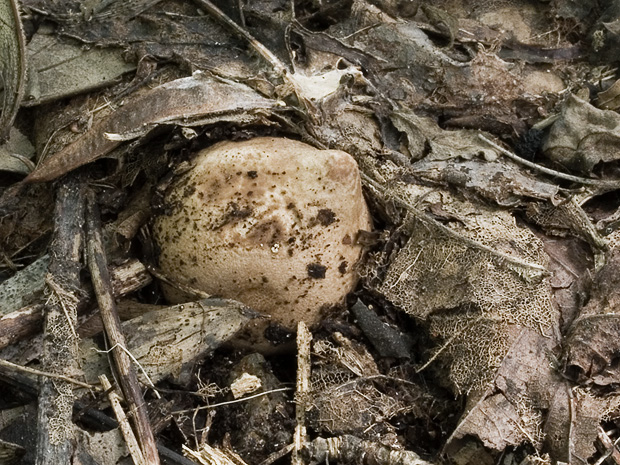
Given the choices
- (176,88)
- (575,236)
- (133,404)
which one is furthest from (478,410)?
(176,88)

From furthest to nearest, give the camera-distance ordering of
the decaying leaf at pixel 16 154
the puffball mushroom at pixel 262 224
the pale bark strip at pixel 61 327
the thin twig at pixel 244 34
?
the thin twig at pixel 244 34
the decaying leaf at pixel 16 154
the puffball mushroom at pixel 262 224
the pale bark strip at pixel 61 327

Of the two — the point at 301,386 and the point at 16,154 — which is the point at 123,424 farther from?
the point at 16,154

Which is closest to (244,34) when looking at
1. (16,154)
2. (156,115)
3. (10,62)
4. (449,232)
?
(156,115)

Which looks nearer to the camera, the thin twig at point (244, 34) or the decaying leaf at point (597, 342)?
the decaying leaf at point (597, 342)

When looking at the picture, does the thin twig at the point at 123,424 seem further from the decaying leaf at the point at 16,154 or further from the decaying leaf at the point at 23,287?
the decaying leaf at the point at 16,154

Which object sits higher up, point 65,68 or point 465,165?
point 65,68

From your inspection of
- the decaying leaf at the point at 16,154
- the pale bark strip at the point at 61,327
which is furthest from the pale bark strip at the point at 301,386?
the decaying leaf at the point at 16,154

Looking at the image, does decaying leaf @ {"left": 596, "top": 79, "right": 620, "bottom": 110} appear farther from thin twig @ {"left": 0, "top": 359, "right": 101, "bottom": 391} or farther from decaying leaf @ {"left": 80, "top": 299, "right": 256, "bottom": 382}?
thin twig @ {"left": 0, "top": 359, "right": 101, "bottom": 391}

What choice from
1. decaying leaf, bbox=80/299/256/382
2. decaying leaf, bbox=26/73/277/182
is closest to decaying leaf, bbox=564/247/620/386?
decaying leaf, bbox=80/299/256/382
